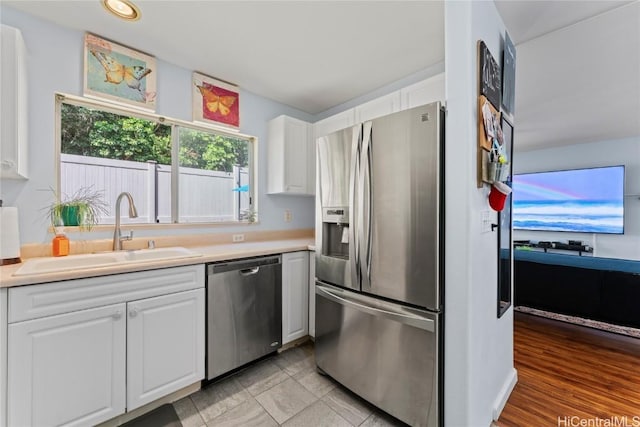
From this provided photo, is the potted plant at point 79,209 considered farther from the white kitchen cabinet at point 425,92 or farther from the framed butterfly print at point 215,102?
the white kitchen cabinet at point 425,92

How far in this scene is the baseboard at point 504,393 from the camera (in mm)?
1616

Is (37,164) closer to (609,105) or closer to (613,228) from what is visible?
(609,105)

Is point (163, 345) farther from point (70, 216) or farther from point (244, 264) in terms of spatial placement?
point (70, 216)

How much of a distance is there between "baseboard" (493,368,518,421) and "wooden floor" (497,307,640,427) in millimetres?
31

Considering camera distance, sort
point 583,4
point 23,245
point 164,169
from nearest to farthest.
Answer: point 583,4, point 23,245, point 164,169

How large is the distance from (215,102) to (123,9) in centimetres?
92

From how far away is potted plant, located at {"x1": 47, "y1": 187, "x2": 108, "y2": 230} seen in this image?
1.78 metres

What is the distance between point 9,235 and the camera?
1.49m

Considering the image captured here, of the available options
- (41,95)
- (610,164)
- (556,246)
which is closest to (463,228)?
(41,95)

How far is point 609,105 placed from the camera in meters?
3.10

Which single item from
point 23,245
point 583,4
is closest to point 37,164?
point 23,245

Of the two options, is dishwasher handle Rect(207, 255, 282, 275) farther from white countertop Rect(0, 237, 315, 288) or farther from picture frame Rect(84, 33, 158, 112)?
picture frame Rect(84, 33, 158, 112)

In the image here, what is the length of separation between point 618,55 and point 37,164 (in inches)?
169

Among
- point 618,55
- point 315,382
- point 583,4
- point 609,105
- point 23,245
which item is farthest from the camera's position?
point 609,105
